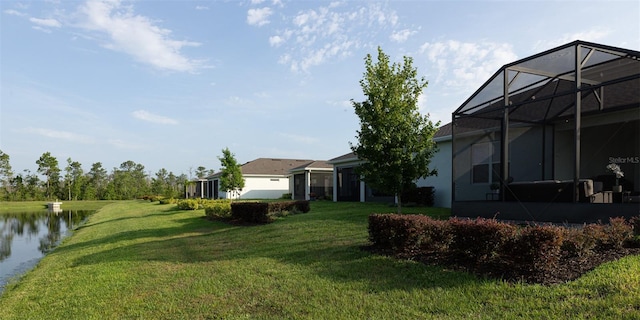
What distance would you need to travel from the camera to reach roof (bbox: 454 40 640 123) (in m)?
9.48

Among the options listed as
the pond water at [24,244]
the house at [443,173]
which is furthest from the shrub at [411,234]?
the house at [443,173]

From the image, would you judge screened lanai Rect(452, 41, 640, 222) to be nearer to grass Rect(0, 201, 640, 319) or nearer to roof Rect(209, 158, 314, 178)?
grass Rect(0, 201, 640, 319)

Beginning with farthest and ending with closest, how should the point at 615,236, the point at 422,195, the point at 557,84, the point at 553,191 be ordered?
the point at 422,195 → the point at 557,84 → the point at 553,191 → the point at 615,236

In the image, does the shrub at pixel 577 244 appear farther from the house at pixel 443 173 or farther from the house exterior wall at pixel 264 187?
the house exterior wall at pixel 264 187

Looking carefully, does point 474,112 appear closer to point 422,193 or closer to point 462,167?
point 462,167

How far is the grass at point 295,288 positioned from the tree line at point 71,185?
42.2 metres

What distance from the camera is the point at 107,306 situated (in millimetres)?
5988

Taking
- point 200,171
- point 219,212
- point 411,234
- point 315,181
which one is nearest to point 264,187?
point 315,181

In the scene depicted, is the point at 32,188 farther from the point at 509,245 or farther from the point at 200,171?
the point at 509,245

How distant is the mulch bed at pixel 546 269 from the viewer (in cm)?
511

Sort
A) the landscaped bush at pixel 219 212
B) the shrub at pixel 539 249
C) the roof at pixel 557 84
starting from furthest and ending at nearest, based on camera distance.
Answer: the landscaped bush at pixel 219 212, the roof at pixel 557 84, the shrub at pixel 539 249

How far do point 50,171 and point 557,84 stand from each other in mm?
59183

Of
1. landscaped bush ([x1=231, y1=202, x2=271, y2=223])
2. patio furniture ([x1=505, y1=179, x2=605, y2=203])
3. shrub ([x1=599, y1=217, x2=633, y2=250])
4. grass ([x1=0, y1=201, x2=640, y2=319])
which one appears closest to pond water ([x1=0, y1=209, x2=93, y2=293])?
grass ([x1=0, y1=201, x2=640, y2=319])

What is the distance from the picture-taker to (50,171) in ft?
175
